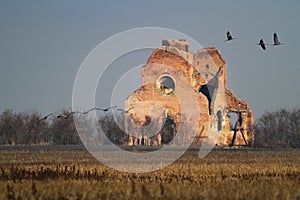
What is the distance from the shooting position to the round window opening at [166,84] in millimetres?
63125

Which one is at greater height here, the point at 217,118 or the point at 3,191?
the point at 217,118

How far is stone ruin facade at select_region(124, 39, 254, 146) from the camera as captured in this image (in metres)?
61.7

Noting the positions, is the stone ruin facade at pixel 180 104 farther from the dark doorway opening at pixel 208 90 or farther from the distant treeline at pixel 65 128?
the distant treeline at pixel 65 128

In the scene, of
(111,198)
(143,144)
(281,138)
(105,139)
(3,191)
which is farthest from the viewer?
(281,138)

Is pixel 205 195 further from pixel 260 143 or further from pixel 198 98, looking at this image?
pixel 260 143

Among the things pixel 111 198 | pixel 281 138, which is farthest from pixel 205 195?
pixel 281 138

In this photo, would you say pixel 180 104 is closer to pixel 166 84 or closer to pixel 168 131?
pixel 166 84

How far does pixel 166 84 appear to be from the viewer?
214 feet

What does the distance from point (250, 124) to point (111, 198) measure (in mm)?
56758

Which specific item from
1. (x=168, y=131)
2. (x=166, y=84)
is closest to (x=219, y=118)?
(x=168, y=131)

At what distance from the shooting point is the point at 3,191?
13.1 meters

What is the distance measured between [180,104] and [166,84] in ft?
11.6

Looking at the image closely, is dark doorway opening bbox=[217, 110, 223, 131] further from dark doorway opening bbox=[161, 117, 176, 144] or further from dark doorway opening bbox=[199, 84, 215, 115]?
dark doorway opening bbox=[161, 117, 176, 144]

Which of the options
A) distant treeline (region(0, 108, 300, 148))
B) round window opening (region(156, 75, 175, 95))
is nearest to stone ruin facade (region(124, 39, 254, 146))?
A: round window opening (region(156, 75, 175, 95))
